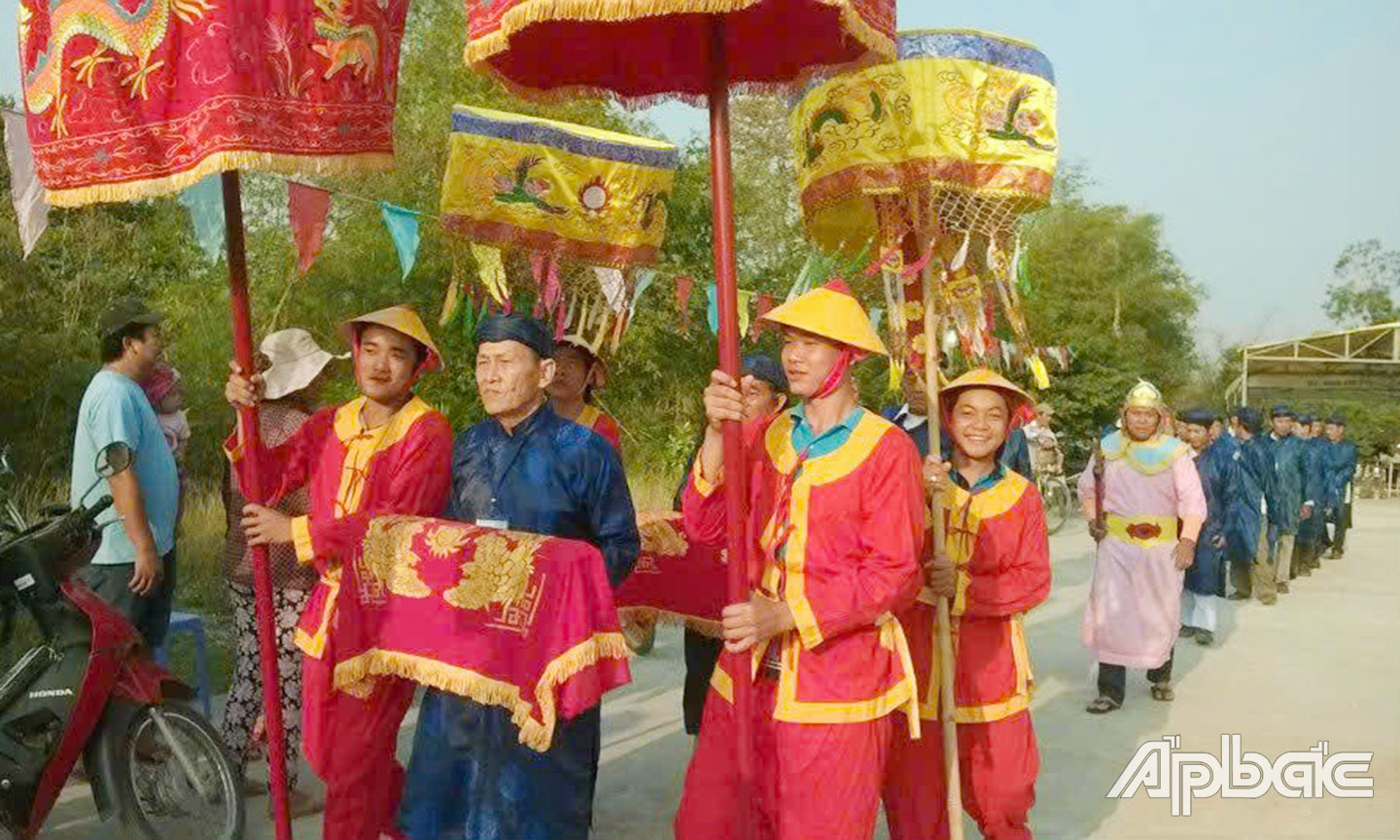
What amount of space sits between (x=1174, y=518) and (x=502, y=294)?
427 cm

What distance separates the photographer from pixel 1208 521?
9000mm

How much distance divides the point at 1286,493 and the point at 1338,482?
2.73 metres

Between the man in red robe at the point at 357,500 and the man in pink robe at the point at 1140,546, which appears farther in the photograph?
the man in pink robe at the point at 1140,546

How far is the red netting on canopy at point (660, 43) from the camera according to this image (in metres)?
2.79

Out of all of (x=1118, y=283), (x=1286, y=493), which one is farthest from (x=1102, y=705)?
(x=1118, y=283)

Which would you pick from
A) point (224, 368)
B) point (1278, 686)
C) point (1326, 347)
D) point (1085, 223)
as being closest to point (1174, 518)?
point (1278, 686)

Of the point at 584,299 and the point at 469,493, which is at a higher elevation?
the point at 584,299

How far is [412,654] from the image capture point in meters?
3.43

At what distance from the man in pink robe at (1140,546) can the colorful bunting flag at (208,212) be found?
4.60 meters

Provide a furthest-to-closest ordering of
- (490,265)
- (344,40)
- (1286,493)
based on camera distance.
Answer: (1286,493) < (490,265) < (344,40)

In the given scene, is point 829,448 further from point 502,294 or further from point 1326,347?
point 1326,347

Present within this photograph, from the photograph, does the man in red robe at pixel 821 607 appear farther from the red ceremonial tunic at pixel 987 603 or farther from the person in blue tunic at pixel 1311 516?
the person in blue tunic at pixel 1311 516

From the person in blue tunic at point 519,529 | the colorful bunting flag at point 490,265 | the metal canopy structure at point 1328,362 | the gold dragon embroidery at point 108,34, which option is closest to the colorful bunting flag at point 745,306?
the colorful bunting flag at point 490,265

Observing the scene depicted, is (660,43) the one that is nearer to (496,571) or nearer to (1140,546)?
(496,571)
